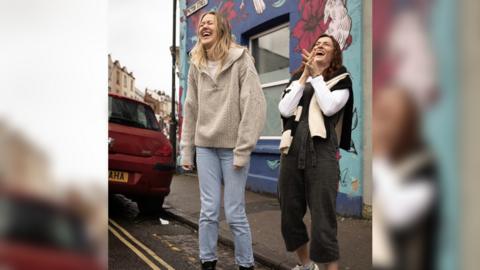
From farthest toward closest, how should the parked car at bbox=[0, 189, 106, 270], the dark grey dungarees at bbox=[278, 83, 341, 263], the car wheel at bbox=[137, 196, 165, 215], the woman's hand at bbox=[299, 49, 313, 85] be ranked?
the car wheel at bbox=[137, 196, 165, 215], the woman's hand at bbox=[299, 49, 313, 85], the dark grey dungarees at bbox=[278, 83, 341, 263], the parked car at bbox=[0, 189, 106, 270]

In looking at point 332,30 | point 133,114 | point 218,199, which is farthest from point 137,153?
point 332,30

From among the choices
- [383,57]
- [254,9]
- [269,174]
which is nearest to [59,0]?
[383,57]

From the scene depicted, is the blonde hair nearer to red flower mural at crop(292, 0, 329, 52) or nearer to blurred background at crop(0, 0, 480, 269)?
blurred background at crop(0, 0, 480, 269)

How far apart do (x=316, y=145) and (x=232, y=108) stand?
1.89ft

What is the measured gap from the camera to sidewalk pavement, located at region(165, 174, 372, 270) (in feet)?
12.0

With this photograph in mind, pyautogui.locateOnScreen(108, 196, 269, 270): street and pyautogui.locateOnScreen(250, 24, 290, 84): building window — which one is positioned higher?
pyautogui.locateOnScreen(250, 24, 290, 84): building window

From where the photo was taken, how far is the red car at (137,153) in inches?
198

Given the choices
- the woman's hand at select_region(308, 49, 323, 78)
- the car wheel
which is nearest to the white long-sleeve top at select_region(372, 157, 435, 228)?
the woman's hand at select_region(308, 49, 323, 78)

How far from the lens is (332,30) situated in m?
6.05

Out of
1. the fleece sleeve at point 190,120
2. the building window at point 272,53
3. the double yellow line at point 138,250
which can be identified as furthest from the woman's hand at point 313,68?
the building window at point 272,53

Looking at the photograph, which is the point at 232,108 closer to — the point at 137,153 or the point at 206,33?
the point at 206,33

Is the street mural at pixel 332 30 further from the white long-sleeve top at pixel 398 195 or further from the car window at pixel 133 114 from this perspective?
the white long-sleeve top at pixel 398 195

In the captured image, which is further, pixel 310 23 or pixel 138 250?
pixel 310 23

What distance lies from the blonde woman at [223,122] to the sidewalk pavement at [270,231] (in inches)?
34.1
